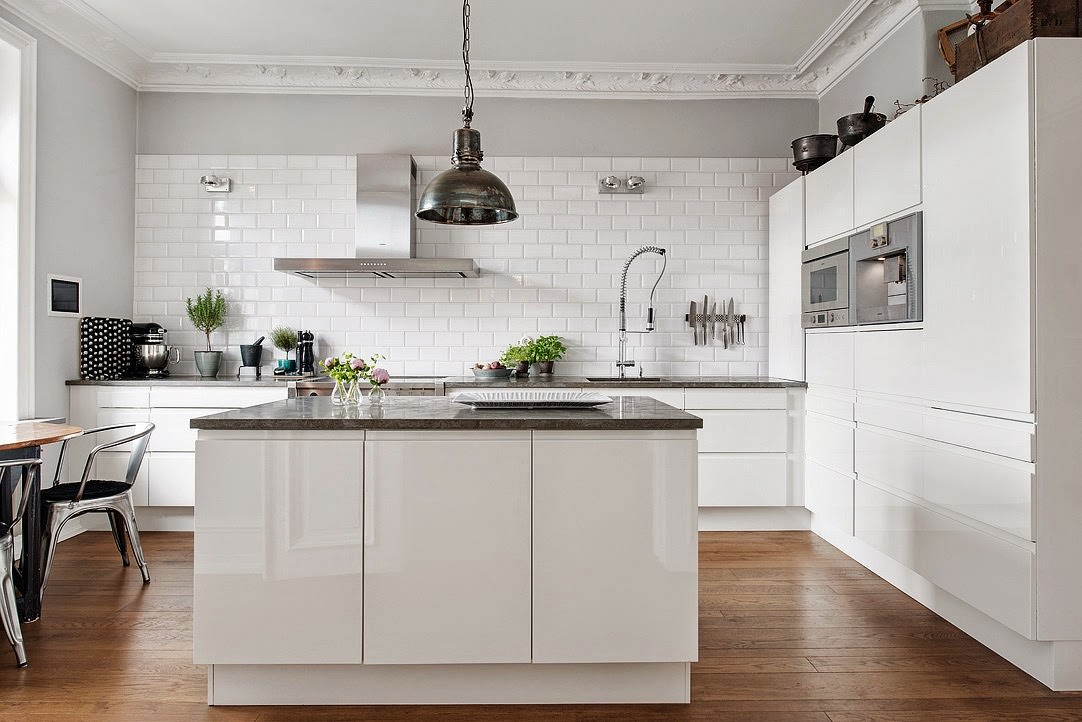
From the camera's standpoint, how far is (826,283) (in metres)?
4.07

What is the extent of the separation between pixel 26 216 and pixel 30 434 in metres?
1.77

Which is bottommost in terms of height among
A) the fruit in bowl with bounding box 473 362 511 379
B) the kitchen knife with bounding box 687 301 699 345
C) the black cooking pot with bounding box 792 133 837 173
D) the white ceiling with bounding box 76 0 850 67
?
the fruit in bowl with bounding box 473 362 511 379

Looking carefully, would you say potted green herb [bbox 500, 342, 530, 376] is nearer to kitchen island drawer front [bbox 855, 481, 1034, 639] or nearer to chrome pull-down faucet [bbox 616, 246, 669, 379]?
chrome pull-down faucet [bbox 616, 246, 669, 379]

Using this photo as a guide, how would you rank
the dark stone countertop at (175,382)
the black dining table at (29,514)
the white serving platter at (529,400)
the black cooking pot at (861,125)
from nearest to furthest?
the white serving platter at (529,400) → the black dining table at (29,514) → the black cooking pot at (861,125) → the dark stone countertop at (175,382)

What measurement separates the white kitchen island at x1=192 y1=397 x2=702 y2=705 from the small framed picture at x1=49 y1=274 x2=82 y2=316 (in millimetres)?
2724

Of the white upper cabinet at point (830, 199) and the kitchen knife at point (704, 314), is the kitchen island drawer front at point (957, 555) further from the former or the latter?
the kitchen knife at point (704, 314)

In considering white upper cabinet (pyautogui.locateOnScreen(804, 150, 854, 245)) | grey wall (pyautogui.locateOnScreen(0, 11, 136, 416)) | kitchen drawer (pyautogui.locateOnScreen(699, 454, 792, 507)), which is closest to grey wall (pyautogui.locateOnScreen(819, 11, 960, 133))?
white upper cabinet (pyautogui.locateOnScreen(804, 150, 854, 245))

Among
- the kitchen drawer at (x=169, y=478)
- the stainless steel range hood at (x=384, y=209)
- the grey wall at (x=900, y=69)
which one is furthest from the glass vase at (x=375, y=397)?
the grey wall at (x=900, y=69)

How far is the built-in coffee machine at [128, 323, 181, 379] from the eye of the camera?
185 inches

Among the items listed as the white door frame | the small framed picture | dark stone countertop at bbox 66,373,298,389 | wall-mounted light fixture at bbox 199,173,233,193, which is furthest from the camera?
wall-mounted light fixture at bbox 199,173,233,193

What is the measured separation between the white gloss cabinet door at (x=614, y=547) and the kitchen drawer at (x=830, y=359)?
1.91 m

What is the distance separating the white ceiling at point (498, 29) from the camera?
13.4 ft

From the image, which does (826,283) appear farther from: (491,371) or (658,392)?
(491,371)

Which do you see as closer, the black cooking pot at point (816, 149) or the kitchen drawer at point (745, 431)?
the black cooking pot at point (816, 149)
